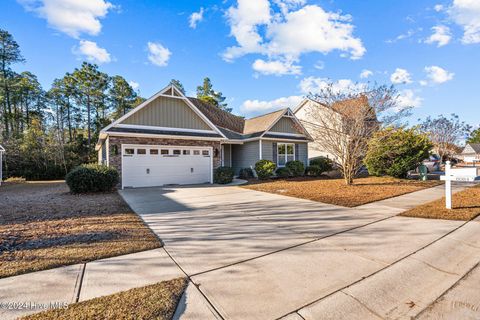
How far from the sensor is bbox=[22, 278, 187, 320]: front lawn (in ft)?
6.70

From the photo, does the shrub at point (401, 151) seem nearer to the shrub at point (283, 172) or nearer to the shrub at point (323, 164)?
the shrub at point (323, 164)

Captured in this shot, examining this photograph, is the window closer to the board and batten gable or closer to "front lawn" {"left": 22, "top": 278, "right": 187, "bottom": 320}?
the board and batten gable

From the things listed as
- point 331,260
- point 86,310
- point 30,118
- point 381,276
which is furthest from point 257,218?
point 30,118

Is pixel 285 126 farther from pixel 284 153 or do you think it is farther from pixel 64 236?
pixel 64 236

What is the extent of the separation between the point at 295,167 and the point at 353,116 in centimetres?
616

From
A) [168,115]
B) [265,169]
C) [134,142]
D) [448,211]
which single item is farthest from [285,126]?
[448,211]

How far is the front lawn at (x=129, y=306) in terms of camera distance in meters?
2.04

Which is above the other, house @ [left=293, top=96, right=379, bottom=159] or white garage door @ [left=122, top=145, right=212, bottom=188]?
house @ [left=293, top=96, right=379, bottom=159]

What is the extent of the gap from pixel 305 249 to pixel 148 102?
1181 centimetres

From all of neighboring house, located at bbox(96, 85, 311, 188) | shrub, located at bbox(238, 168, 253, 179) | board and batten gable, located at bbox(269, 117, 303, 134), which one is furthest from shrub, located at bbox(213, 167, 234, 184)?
board and batten gable, located at bbox(269, 117, 303, 134)

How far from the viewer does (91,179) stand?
32.0 feet

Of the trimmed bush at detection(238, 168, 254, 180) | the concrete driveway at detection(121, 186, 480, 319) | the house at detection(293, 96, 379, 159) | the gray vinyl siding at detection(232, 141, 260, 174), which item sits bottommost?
the concrete driveway at detection(121, 186, 480, 319)

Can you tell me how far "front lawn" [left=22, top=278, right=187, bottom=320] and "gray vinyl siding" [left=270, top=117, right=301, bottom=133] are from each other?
15.2 meters

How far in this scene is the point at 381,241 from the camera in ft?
13.2
